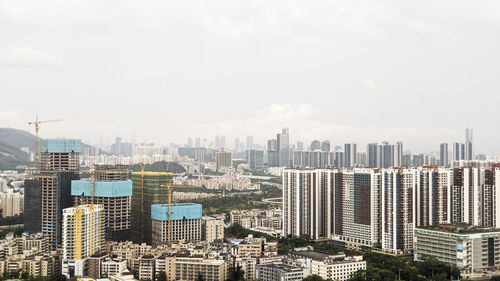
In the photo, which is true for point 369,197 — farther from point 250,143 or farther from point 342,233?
point 250,143

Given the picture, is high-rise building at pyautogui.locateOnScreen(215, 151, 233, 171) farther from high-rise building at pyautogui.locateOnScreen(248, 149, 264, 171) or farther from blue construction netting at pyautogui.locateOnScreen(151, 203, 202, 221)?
blue construction netting at pyautogui.locateOnScreen(151, 203, 202, 221)

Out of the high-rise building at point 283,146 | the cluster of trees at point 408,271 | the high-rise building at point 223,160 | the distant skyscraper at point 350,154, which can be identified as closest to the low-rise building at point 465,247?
the cluster of trees at point 408,271

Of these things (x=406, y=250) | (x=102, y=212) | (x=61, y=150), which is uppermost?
(x=61, y=150)

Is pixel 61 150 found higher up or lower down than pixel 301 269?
higher up

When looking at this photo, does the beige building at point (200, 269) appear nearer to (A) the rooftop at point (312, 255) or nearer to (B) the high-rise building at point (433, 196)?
(A) the rooftop at point (312, 255)

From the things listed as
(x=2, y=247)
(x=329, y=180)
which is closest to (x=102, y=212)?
(x=2, y=247)
